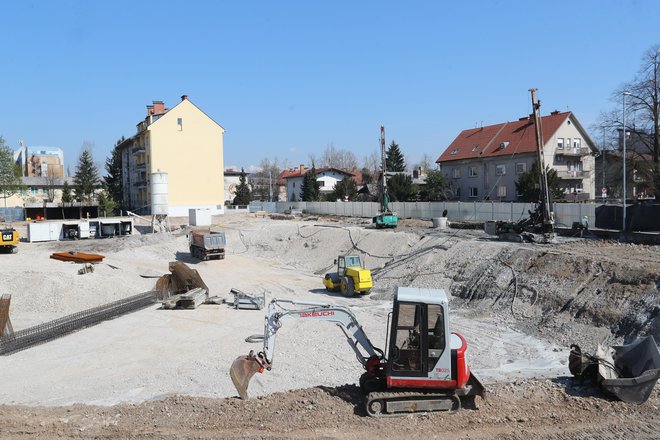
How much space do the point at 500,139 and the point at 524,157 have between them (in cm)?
549

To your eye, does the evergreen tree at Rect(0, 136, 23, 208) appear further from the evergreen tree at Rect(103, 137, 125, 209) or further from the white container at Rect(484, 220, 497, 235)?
the white container at Rect(484, 220, 497, 235)

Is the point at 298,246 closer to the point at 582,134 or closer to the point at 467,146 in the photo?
the point at 467,146

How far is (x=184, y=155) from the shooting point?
62656 mm

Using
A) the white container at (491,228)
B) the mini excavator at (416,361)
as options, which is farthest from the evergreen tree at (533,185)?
the mini excavator at (416,361)

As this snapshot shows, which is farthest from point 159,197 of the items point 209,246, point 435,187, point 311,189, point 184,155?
point 311,189

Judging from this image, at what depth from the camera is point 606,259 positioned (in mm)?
21797

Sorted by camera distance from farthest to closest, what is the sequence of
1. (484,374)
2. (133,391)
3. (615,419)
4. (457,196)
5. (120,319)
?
(457,196)
(120,319)
(484,374)
(133,391)
(615,419)

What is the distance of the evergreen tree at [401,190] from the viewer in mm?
62125

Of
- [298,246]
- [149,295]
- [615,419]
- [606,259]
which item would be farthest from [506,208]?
[615,419]

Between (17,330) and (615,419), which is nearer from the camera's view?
(615,419)

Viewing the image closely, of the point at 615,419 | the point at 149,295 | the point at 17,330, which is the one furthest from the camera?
the point at 149,295

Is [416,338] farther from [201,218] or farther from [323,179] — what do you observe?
[323,179]

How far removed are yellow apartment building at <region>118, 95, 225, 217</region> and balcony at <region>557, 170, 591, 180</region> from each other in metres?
37.5

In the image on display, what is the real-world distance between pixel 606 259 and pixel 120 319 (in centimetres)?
1922
